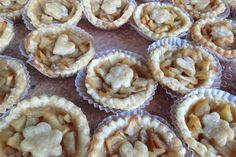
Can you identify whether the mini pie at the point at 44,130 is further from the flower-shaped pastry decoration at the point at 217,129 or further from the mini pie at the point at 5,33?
the flower-shaped pastry decoration at the point at 217,129

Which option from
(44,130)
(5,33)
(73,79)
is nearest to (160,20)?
(73,79)

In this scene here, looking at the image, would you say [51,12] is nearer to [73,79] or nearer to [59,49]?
[59,49]

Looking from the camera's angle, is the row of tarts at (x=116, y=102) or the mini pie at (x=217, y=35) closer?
the row of tarts at (x=116, y=102)

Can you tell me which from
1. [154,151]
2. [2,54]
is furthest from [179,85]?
[2,54]

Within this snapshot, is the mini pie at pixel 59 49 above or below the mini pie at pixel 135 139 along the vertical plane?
above

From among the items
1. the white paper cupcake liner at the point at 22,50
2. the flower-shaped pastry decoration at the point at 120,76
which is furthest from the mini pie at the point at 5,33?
the flower-shaped pastry decoration at the point at 120,76

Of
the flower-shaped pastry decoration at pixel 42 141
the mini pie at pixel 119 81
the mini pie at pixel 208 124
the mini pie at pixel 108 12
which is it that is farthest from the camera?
the mini pie at pixel 108 12

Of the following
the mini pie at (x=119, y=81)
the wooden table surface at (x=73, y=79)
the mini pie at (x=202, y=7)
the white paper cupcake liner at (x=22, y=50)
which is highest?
the mini pie at (x=202, y=7)
